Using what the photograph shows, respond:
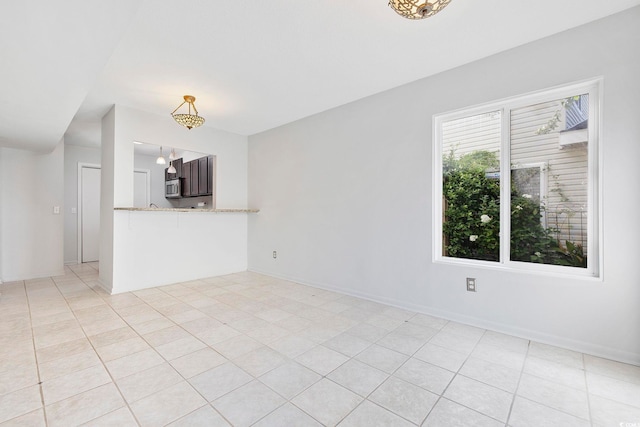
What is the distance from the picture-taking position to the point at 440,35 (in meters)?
2.34

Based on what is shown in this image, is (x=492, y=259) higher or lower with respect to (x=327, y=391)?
higher

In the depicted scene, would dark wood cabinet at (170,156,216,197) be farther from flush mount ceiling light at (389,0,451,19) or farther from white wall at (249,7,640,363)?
flush mount ceiling light at (389,0,451,19)

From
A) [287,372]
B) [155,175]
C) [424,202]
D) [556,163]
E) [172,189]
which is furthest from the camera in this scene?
[155,175]

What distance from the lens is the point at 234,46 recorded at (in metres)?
2.48

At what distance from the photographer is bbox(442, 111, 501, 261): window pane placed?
2760 millimetres

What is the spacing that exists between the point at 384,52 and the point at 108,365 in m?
3.27

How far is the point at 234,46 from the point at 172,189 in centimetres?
490

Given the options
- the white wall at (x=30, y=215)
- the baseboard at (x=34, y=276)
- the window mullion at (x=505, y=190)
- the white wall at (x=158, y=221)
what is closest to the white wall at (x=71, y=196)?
the white wall at (x=30, y=215)

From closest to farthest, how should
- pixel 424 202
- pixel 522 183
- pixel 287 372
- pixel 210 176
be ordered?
pixel 287 372 → pixel 522 183 → pixel 424 202 → pixel 210 176

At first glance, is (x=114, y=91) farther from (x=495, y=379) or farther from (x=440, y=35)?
(x=495, y=379)

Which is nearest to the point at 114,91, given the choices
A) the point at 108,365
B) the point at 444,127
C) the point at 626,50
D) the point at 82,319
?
→ the point at 82,319

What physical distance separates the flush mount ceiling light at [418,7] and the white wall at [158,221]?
3649 mm

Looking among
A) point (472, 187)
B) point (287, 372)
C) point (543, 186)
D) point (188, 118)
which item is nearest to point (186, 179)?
point (188, 118)

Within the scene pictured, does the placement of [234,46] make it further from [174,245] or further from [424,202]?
[174,245]
